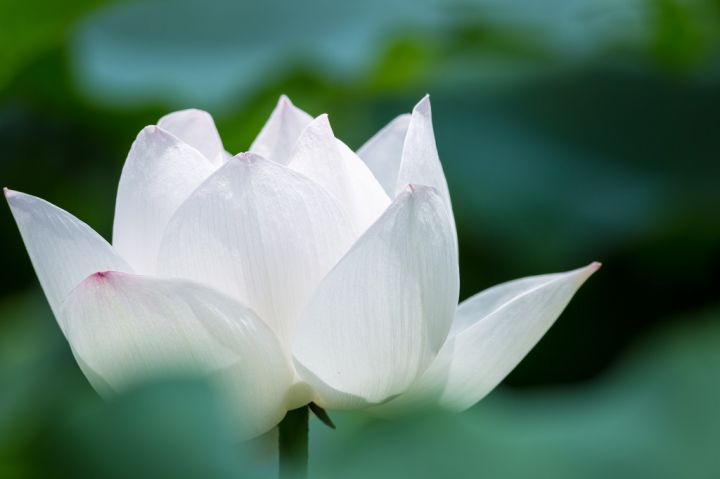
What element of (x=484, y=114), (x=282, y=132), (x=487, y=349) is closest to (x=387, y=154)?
(x=282, y=132)

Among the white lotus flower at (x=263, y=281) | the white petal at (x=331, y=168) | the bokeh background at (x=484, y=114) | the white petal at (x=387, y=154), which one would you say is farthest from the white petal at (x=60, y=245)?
the bokeh background at (x=484, y=114)

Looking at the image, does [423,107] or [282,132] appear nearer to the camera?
[423,107]

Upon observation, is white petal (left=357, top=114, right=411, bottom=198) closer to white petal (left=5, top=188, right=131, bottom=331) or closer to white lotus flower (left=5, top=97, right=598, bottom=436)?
white lotus flower (left=5, top=97, right=598, bottom=436)

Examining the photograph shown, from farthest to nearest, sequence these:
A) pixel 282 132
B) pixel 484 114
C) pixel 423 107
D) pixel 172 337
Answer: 1. pixel 484 114
2. pixel 282 132
3. pixel 423 107
4. pixel 172 337

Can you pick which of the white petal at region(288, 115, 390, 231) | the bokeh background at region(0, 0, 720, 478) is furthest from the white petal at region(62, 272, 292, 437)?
the bokeh background at region(0, 0, 720, 478)

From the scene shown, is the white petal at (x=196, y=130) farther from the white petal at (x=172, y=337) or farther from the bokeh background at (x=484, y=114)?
the bokeh background at (x=484, y=114)

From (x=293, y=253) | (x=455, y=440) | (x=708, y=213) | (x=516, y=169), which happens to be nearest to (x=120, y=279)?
(x=293, y=253)

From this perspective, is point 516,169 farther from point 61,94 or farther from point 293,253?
point 293,253

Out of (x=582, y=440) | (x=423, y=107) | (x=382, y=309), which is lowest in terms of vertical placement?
(x=582, y=440)

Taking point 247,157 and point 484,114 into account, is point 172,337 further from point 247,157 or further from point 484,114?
point 484,114
